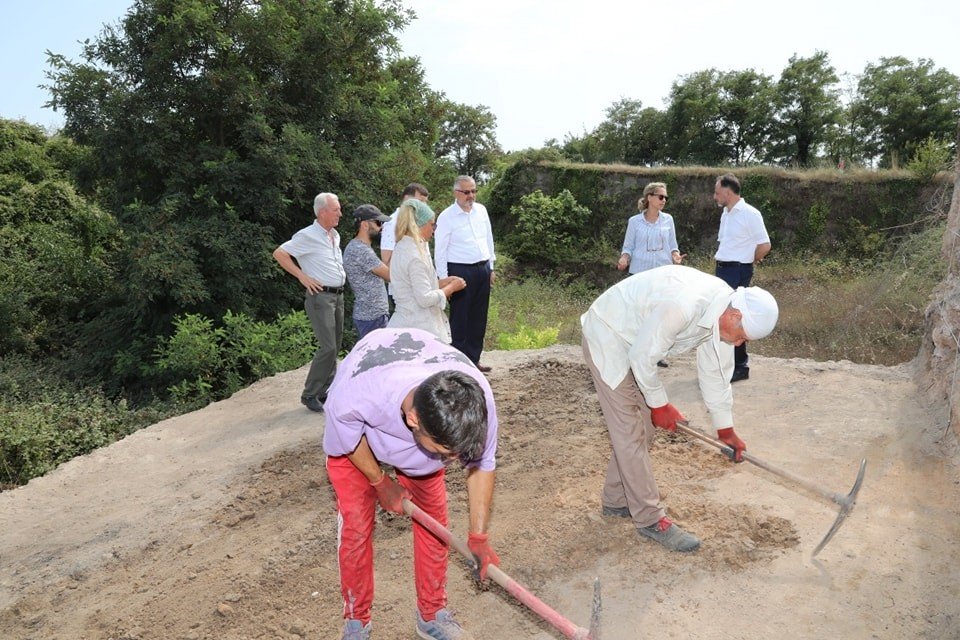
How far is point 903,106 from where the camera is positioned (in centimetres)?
2256

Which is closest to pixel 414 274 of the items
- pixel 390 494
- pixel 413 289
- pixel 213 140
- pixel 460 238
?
pixel 413 289

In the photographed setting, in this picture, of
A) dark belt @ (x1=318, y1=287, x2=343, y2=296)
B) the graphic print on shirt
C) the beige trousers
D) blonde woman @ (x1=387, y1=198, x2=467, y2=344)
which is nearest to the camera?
the graphic print on shirt

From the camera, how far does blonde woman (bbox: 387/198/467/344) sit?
14.6 feet

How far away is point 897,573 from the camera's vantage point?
10.4ft

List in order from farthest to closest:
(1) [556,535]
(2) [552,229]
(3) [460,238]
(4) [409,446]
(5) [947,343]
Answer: (2) [552,229] < (3) [460,238] < (5) [947,343] < (1) [556,535] < (4) [409,446]

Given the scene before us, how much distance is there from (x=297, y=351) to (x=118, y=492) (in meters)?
3.40

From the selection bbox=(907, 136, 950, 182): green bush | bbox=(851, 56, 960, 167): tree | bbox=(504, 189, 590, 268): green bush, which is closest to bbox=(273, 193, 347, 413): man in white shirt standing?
bbox=(504, 189, 590, 268): green bush

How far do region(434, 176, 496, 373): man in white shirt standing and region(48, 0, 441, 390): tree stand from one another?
4474 mm

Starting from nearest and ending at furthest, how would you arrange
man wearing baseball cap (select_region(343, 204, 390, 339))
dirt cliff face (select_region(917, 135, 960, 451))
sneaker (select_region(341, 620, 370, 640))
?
1. sneaker (select_region(341, 620, 370, 640))
2. dirt cliff face (select_region(917, 135, 960, 451))
3. man wearing baseball cap (select_region(343, 204, 390, 339))

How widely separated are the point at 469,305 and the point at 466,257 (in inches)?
17.5

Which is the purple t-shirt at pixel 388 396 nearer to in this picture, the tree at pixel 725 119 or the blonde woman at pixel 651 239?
the blonde woman at pixel 651 239

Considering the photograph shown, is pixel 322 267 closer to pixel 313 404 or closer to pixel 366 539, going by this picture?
pixel 313 404

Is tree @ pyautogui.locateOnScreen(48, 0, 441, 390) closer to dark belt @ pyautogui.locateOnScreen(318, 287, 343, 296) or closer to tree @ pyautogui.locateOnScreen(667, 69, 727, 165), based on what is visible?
dark belt @ pyautogui.locateOnScreen(318, 287, 343, 296)

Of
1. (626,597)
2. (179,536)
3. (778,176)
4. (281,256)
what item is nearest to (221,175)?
(281,256)
